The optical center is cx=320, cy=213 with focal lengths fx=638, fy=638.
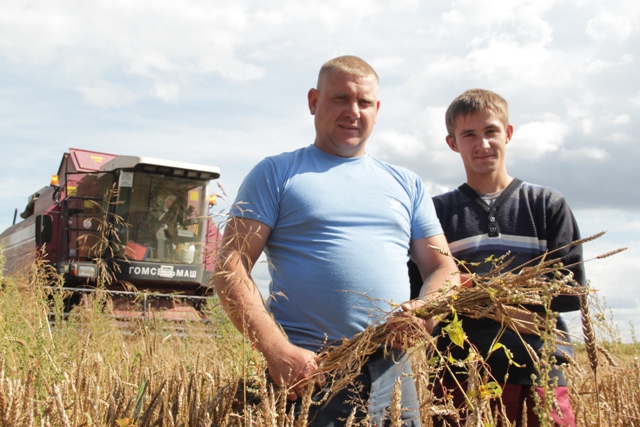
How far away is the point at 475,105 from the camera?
296cm

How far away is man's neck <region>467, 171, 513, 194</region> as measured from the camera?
116 inches

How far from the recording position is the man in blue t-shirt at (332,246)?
216 cm

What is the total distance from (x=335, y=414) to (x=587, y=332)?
1142mm

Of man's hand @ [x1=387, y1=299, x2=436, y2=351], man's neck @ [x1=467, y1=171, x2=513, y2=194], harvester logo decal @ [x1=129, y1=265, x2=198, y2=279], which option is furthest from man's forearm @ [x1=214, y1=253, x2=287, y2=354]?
harvester logo decal @ [x1=129, y1=265, x2=198, y2=279]

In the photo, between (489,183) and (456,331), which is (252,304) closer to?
(456,331)

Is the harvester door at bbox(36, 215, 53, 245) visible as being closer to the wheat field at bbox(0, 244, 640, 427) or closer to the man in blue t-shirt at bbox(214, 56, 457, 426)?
the wheat field at bbox(0, 244, 640, 427)

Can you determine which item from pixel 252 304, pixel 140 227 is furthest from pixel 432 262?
pixel 140 227

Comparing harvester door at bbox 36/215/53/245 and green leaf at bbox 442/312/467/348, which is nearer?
green leaf at bbox 442/312/467/348

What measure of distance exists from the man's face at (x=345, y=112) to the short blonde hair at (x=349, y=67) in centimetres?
2

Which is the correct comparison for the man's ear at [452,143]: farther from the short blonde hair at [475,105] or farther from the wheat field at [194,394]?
the wheat field at [194,394]

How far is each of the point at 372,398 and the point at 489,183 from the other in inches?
48.5

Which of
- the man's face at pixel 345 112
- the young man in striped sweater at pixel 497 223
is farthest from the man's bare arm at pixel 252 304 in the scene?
the young man in striped sweater at pixel 497 223

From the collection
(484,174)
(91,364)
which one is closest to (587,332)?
(484,174)

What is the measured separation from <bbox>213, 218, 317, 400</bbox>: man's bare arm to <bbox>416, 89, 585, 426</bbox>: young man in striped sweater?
2.80 feet
